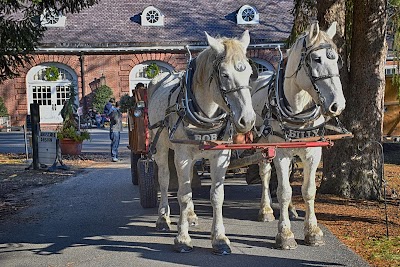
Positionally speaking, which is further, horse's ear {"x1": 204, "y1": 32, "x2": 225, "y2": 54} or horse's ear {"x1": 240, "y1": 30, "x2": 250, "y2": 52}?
horse's ear {"x1": 240, "y1": 30, "x2": 250, "y2": 52}

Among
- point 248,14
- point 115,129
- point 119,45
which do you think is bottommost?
point 115,129

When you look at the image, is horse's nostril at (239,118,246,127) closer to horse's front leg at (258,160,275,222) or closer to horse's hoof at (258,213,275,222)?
horse's front leg at (258,160,275,222)

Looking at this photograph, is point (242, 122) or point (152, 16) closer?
point (242, 122)

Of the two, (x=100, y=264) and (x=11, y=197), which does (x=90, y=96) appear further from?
(x=100, y=264)

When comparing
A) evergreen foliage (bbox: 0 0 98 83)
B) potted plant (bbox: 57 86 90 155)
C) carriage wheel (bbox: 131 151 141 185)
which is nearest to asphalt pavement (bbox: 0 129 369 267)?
carriage wheel (bbox: 131 151 141 185)

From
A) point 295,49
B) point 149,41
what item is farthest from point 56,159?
point 149,41

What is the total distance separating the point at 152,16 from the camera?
103 feet

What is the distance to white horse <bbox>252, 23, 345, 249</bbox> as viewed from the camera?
558 centimetres

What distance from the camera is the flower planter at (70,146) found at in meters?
16.3

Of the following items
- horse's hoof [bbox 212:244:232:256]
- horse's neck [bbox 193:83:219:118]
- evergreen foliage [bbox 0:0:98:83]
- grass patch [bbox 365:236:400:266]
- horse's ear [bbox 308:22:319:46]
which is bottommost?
grass patch [bbox 365:236:400:266]

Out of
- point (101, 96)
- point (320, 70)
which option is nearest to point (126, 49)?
point (101, 96)

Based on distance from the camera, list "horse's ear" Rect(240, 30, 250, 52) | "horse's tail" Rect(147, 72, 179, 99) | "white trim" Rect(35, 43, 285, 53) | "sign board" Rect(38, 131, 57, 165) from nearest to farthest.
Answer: "horse's ear" Rect(240, 30, 250, 52) → "horse's tail" Rect(147, 72, 179, 99) → "sign board" Rect(38, 131, 57, 165) → "white trim" Rect(35, 43, 285, 53)

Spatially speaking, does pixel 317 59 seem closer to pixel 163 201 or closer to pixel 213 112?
pixel 213 112

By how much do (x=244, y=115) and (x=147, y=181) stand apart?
10.9ft
